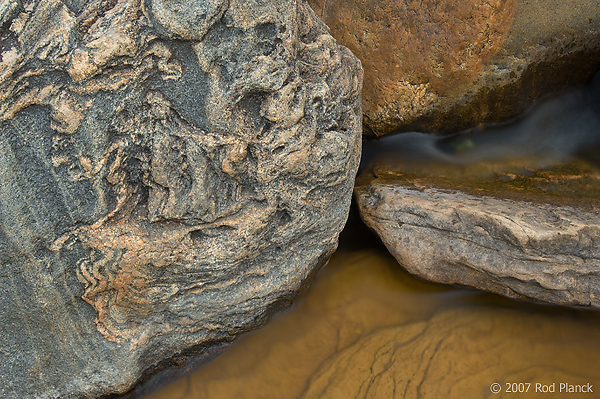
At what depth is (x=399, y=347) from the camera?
2121 millimetres

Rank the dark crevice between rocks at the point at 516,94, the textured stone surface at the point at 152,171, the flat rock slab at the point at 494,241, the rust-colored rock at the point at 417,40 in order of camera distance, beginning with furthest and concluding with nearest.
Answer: the dark crevice between rocks at the point at 516,94 → the rust-colored rock at the point at 417,40 → the flat rock slab at the point at 494,241 → the textured stone surface at the point at 152,171

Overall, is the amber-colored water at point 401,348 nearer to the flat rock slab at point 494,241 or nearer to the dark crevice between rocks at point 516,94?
the flat rock slab at point 494,241

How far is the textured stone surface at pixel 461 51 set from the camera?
2.27 m

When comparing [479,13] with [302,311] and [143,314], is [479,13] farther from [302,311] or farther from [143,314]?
[143,314]

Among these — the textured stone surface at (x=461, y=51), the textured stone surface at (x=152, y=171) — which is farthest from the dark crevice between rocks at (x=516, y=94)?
the textured stone surface at (x=152, y=171)

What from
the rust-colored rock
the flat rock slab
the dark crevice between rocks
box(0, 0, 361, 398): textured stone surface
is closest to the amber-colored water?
the flat rock slab

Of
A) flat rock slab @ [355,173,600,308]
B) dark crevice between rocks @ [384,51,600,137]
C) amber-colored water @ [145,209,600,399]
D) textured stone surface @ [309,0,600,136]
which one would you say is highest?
textured stone surface @ [309,0,600,136]

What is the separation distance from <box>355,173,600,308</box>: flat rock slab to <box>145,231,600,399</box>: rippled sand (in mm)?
148

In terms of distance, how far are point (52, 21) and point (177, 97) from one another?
1.41ft

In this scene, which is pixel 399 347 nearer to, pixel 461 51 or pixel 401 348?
pixel 401 348

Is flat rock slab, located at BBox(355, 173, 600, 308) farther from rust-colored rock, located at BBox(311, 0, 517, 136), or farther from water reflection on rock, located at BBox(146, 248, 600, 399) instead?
rust-colored rock, located at BBox(311, 0, 517, 136)

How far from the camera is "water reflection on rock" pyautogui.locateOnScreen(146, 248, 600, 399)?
203 cm

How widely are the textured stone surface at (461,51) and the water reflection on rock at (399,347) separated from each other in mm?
958

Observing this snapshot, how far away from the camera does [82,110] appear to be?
1462mm
